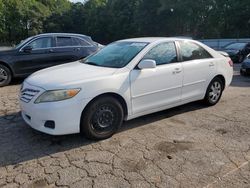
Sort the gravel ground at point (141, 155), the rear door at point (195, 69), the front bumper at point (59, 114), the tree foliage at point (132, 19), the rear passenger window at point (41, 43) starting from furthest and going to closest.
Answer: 1. the tree foliage at point (132, 19)
2. the rear passenger window at point (41, 43)
3. the rear door at point (195, 69)
4. the front bumper at point (59, 114)
5. the gravel ground at point (141, 155)

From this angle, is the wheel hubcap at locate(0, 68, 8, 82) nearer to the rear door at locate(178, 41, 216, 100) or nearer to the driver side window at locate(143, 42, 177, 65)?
the driver side window at locate(143, 42, 177, 65)

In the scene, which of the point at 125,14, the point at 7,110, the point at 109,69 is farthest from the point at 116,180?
the point at 125,14

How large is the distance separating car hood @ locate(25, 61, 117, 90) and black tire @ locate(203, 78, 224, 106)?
2.37 metres

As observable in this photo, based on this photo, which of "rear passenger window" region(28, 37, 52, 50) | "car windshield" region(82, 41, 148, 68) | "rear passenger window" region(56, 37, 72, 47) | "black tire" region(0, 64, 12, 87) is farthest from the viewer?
"rear passenger window" region(56, 37, 72, 47)

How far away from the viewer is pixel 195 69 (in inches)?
208

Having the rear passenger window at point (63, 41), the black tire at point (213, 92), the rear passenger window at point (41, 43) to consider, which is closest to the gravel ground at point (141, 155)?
the black tire at point (213, 92)

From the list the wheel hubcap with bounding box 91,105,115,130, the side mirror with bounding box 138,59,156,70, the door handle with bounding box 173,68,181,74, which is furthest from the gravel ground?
the side mirror with bounding box 138,59,156,70

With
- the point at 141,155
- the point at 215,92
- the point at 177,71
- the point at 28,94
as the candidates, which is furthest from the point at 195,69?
the point at 28,94

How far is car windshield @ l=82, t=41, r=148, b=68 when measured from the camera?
180 inches

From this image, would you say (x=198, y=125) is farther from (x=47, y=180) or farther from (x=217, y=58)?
(x=47, y=180)

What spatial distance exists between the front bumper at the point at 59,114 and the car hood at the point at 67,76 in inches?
9.3

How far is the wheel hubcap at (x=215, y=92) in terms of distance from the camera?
19.0 ft

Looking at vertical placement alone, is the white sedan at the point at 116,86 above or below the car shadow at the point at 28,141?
above

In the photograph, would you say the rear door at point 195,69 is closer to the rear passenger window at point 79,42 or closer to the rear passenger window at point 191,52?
the rear passenger window at point 191,52
